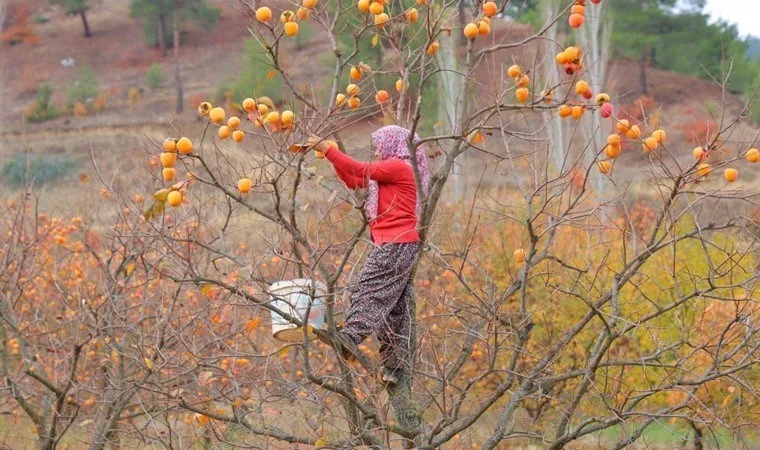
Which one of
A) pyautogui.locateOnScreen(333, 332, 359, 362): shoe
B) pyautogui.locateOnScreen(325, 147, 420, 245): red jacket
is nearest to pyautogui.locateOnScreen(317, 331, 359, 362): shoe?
pyautogui.locateOnScreen(333, 332, 359, 362): shoe

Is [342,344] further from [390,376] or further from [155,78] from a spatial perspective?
[155,78]

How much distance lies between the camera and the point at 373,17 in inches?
155

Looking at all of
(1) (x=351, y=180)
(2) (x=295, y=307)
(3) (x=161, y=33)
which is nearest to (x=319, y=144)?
(1) (x=351, y=180)

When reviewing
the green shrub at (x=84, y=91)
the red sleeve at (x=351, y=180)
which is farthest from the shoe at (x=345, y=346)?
the green shrub at (x=84, y=91)

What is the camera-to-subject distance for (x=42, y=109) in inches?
1483

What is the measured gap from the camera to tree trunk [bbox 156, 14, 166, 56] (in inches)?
1614

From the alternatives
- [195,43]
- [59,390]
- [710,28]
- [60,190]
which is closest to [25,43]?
[195,43]

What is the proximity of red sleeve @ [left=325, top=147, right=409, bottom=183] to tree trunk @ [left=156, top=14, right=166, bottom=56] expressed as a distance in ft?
122

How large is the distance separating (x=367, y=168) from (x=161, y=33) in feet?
134

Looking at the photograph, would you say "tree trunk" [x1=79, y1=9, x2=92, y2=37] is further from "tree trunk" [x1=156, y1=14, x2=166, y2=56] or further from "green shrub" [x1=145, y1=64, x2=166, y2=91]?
"green shrub" [x1=145, y1=64, x2=166, y2=91]

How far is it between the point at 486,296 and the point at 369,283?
1.65 ft

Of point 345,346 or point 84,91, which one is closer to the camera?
point 345,346

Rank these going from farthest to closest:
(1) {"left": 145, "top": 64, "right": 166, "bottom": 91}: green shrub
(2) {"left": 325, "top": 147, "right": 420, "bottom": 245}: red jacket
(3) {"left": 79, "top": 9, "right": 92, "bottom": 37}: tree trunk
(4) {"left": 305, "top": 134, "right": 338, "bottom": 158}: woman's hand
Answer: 1. (3) {"left": 79, "top": 9, "right": 92, "bottom": 37}: tree trunk
2. (1) {"left": 145, "top": 64, "right": 166, "bottom": 91}: green shrub
3. (2) {"left": 325, "top": 147, "right": 420, "bottom": 245}: red jacket
4. (4) {"left": 305, "top": 134, "right": 338, "bottom": 158}: woman's hand

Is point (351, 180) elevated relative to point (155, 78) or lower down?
elevated
